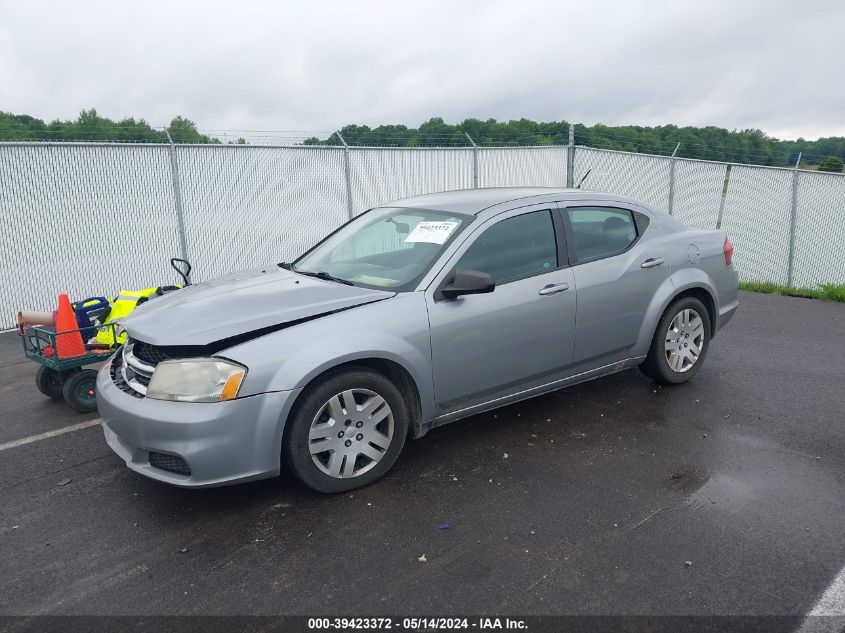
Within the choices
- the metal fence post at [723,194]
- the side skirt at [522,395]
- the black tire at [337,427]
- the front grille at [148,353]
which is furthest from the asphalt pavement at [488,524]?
the metal fence post at [723,194]

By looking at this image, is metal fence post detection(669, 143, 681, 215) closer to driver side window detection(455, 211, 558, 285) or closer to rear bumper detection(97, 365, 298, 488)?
driver side window detection(455, 211, 558, 285)

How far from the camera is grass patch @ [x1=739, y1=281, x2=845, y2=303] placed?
9391 millimetres

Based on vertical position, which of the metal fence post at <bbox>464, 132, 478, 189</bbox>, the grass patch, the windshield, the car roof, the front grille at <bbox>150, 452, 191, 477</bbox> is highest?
the metal fence post at <bbox>464, 132, 478, 189</bbox>

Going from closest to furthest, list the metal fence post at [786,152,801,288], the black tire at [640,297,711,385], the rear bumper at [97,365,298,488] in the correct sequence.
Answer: the rear bumper at [97,365,298,488]
the black tire at [640,297,711,385]
the metal fence post at [786,152,801,288]

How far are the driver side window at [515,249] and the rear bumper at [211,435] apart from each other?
4.95 feet

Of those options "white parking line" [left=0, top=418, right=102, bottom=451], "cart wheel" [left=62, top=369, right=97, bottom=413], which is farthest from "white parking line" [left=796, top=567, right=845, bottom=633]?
"cart wheel" [left=62, top=369, right=97, bottom=413]

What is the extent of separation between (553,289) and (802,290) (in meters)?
7.53

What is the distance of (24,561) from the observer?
10.4ft

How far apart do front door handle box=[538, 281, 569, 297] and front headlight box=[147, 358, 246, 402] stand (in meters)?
2.04

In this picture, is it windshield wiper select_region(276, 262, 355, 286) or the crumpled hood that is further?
windshield wiper select_region(276, 262, 355, 286)

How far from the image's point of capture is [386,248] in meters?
4.60

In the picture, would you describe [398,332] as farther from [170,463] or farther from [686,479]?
[686,479]

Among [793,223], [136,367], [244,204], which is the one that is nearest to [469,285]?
[136,367]

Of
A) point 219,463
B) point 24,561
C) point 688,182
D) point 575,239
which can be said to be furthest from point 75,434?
point 688,182
